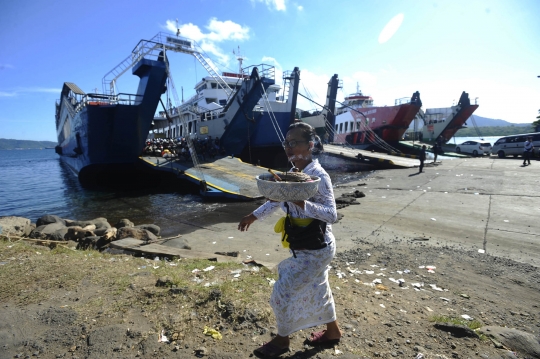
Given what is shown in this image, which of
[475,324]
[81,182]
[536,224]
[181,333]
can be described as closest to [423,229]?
[536,224]

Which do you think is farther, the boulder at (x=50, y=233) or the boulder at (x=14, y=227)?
the boulder at (x=14, y=227)

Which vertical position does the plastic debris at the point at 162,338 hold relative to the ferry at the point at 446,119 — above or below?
below

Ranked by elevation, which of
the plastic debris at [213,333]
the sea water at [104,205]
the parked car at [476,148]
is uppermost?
the parked car at [476,148]

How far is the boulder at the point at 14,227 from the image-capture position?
637 cm

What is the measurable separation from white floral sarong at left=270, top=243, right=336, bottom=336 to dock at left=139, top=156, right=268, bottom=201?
28.2 ft

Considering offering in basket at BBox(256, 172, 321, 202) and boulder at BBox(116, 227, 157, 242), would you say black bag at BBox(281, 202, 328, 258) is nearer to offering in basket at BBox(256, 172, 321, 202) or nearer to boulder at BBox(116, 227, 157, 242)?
offering in basket at BBox(256, 172, 321, 202)

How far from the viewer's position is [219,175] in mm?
13836

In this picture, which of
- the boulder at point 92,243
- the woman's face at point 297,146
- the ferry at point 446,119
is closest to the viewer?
the woman's face at point 297,146

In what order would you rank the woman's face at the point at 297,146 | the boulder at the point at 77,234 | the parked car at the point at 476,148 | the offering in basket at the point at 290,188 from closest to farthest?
1. the offering in basket at the point at 290,188
2. the woman's face at the point at 297,146
3. the boulder at the point at 77,234
4. the parked car at the point at 476,148

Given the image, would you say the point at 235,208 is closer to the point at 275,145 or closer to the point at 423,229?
the point at 423,229

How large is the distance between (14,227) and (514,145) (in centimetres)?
2790

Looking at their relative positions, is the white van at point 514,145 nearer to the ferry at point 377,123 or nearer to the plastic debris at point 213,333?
the ferry at point 377,123

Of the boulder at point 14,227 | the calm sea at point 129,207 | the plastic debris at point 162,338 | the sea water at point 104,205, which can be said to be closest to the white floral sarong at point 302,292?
the plastic debris at point 162,338

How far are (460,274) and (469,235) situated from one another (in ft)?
7.28
